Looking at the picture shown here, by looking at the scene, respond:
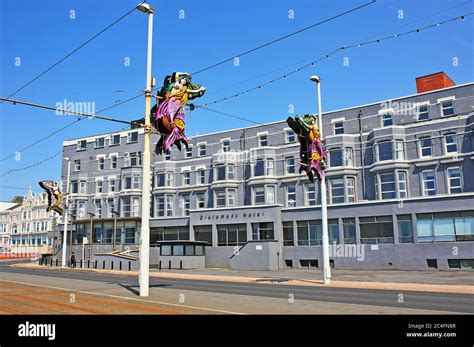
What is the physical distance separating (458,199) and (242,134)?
77.1ft

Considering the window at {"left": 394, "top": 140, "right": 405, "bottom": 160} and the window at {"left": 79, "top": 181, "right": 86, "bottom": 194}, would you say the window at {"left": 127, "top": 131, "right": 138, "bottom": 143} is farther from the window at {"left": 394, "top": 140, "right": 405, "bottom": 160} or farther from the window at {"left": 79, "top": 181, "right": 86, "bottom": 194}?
the window at {"left": 394, "top": 140, "right": 405, "bottom": 160}

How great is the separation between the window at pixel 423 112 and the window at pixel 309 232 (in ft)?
42.6

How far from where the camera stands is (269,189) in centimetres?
4534

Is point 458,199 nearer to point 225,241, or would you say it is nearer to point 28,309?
point 225,241

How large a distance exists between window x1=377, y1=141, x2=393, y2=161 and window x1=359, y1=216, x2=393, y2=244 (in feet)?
18.9

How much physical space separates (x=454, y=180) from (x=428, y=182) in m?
2.02

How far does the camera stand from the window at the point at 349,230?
1478 inches

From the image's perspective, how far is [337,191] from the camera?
4128 cm

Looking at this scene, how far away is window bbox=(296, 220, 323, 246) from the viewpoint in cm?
3941

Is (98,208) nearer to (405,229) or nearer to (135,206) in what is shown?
(135,206)

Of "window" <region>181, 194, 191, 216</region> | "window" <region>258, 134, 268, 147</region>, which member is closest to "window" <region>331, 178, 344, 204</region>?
"window" <region>258, 134, 268, 147</region>

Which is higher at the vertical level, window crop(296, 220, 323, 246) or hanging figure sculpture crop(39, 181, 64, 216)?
hanging figure sculpture crop(39, 181, 64, 216)

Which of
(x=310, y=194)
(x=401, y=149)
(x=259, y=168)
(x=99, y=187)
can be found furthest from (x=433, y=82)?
(x=99, y=187)
